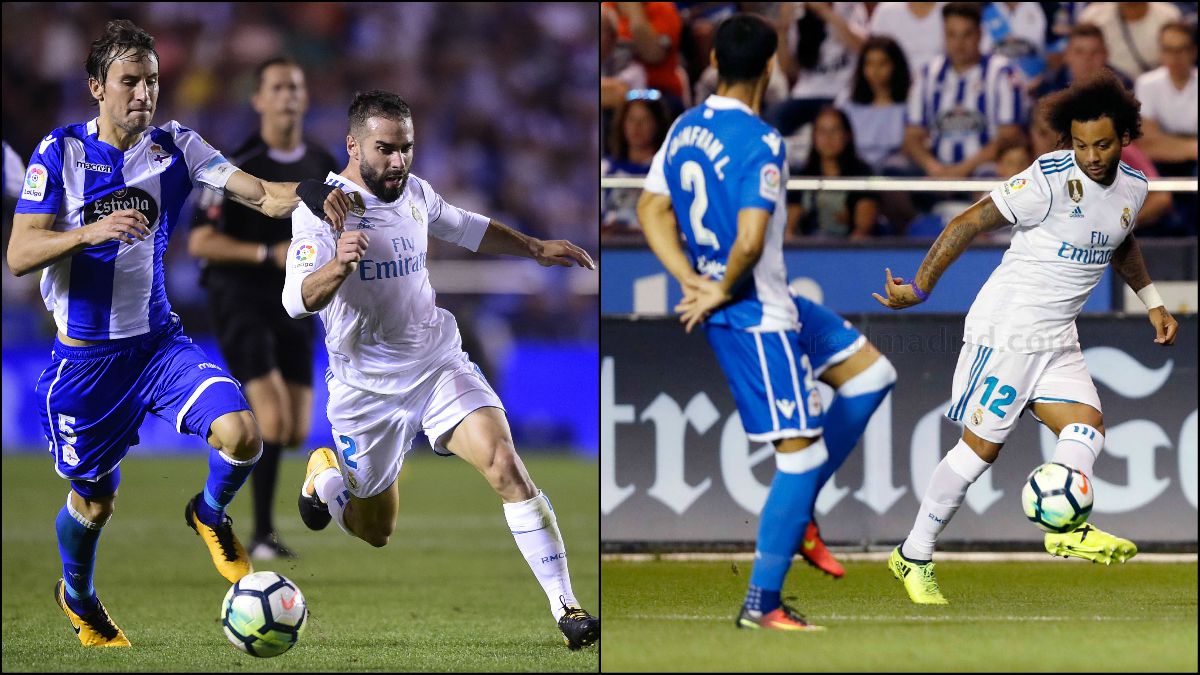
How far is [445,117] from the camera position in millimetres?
16828

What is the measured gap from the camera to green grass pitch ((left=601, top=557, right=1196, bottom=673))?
462 cm

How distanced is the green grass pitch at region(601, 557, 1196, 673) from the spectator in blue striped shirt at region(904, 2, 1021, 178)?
117 inches

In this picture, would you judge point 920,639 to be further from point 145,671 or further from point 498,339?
point 498,339

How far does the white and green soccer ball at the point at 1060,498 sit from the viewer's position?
5.52 m

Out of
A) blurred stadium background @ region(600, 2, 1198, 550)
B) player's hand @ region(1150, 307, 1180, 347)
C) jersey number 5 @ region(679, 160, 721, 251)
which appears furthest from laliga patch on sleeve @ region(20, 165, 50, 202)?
player's hand @ region(1150, 307, 1180, 347)

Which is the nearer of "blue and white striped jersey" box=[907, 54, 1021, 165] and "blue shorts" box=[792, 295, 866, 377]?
"blue shorts" box=[792, 295, 866, 377]

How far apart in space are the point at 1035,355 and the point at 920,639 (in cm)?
141

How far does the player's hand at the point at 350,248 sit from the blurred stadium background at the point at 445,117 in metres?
9.41

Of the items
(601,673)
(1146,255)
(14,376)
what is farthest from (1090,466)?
(14,376)

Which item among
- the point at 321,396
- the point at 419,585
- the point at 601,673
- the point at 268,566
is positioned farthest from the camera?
the point at 321,396

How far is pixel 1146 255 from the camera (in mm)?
8117

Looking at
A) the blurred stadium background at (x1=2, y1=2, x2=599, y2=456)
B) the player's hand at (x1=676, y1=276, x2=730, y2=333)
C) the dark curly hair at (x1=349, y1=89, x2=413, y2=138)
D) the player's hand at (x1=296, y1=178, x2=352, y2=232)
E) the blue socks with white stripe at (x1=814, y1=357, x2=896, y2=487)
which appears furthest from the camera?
the blurred stadium background at (x1=2, y1=2, x2=599, y2=456)

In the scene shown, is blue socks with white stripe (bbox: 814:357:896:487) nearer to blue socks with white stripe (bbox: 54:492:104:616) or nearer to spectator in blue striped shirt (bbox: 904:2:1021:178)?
blue socks with white stripe (bbox: 54:492:104:616)

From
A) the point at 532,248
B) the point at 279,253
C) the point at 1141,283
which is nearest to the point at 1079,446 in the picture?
the point at 1141,283
